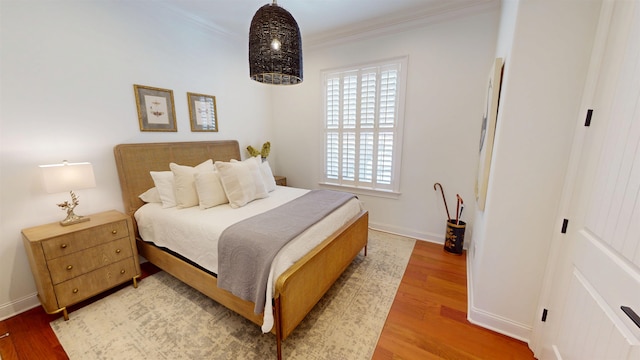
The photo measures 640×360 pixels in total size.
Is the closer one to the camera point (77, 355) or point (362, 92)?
point (77, 355)

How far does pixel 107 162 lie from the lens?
235 cm

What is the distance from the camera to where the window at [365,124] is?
3.16m

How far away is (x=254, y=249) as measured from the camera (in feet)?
5.08

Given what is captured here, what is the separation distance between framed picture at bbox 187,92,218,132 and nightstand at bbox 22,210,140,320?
1466 millimetres

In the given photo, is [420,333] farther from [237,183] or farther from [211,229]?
[237,183]

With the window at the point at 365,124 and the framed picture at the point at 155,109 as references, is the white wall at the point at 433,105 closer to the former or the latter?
the window at the point at 365,124

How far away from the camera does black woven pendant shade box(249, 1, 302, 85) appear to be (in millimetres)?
1597

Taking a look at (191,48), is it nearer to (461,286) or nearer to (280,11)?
(280,11)

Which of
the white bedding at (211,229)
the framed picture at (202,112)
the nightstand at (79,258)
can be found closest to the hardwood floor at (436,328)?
the white bedding at (211,229)

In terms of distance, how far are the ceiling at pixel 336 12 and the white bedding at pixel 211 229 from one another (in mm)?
2274

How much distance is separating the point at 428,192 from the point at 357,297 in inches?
70.0

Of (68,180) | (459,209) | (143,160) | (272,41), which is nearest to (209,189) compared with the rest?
(143,160)

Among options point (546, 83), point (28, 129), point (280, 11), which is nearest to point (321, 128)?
point (280, 11)

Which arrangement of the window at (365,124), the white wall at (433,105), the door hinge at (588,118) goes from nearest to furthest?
Result: 1. the door hinge at (588,118)
2. the white wall at (433,105)
3. the window at (365,124)
